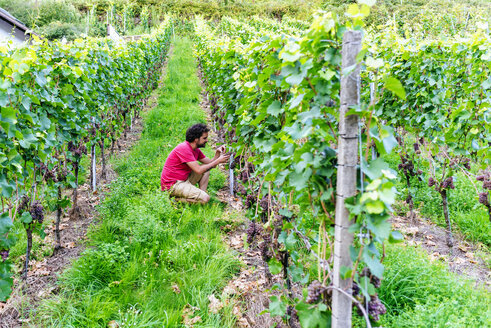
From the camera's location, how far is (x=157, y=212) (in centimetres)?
377

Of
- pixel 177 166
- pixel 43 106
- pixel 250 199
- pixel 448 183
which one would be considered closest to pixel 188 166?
pixel 177 166

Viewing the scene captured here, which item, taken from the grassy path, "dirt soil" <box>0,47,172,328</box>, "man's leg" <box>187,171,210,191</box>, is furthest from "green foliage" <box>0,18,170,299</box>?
"man's leg" <box>187,171,210,191</box>

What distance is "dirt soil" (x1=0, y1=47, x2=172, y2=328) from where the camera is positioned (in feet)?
8.33

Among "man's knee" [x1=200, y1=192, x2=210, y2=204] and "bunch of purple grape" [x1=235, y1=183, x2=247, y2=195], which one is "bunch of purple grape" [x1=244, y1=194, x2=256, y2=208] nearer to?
"bunch of purple grape" [x1=235, y1=183, x2=247, y2=195]

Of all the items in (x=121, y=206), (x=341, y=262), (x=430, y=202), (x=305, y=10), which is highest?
(x=305, y=10)

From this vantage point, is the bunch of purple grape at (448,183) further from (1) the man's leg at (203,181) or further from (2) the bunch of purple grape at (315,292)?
(1) the man's leg at (203,181)

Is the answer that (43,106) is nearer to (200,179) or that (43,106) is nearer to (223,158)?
(223,158)

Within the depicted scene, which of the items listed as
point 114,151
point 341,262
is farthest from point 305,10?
point 341,262

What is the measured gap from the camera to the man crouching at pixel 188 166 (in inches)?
166

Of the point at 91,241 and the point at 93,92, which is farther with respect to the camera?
the point at 93,92

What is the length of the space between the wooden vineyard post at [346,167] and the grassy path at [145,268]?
1251 mm

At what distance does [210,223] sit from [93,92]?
2.16m

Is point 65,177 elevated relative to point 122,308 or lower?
elevated

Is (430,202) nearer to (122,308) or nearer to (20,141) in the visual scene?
(122,308)
